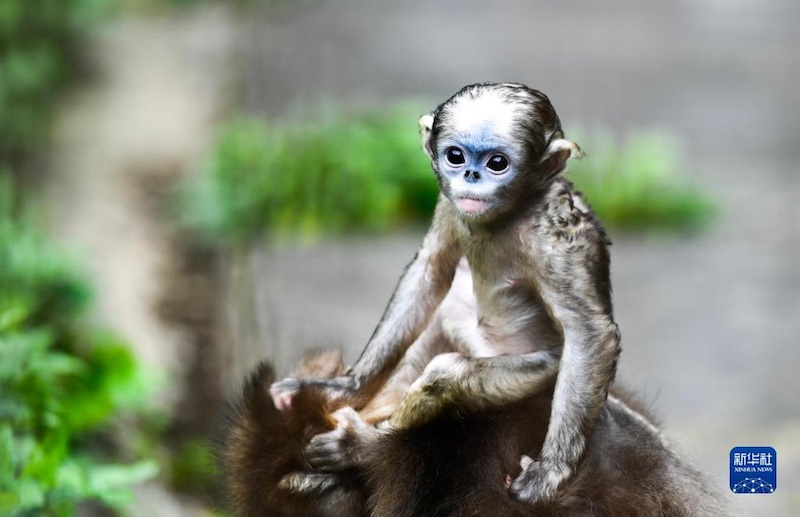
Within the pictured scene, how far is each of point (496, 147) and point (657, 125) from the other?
7.87 metres

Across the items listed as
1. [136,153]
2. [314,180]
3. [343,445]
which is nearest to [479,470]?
[343,445]

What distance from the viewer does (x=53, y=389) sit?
671 centimetres

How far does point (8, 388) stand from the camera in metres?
6.02

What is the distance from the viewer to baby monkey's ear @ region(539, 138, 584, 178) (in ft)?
9.83

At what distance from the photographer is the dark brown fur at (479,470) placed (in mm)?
3270

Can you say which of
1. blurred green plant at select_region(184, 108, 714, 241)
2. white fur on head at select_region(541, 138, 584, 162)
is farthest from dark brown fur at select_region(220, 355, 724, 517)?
blurred green plant at select_region(184, 108, 714, 241)

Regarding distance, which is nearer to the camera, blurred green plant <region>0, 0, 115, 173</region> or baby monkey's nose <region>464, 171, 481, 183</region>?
baby monkey's nose <region>464, 171, 481, 183</region>

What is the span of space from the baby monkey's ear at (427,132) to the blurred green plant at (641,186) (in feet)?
4.16

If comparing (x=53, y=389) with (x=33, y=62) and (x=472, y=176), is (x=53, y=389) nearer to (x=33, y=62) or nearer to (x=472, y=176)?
(x=472, y=176)

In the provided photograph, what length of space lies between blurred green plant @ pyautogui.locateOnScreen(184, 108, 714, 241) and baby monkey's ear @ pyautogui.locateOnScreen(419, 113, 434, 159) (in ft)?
5.14

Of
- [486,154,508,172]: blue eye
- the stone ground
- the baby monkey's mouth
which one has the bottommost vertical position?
the stone ground

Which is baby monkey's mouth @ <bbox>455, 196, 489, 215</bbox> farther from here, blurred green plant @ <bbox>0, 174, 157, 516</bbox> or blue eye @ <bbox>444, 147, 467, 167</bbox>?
blurred green plant @ <bbox>0, 174, 157, 516</bbox>

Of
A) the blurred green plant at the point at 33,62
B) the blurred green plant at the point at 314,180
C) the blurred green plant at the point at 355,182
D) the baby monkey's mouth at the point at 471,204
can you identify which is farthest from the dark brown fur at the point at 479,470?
the blurred green plant at the point at 33,62

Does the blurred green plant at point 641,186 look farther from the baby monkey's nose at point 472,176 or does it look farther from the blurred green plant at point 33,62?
the blurred green plant at point 33,62
